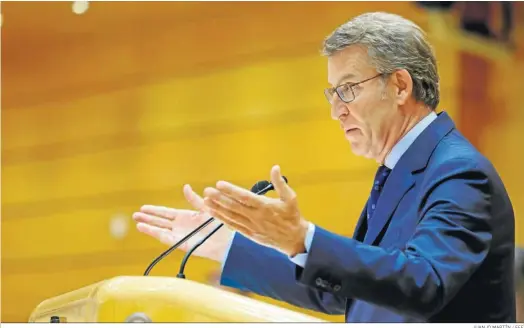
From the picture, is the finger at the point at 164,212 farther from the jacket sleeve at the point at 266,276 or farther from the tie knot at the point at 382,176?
the tie knot at the point at 382,176

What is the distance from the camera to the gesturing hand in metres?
1.25

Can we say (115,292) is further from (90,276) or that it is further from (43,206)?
(43,206)

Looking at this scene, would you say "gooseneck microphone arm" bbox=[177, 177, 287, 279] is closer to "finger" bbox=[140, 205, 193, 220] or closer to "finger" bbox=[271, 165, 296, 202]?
"finger" bbox=[140, 205, 193, 220]

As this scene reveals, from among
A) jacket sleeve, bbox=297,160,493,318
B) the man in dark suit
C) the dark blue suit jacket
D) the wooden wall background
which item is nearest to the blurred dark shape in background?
the wooden wall background

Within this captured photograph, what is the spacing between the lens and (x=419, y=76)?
171 cm

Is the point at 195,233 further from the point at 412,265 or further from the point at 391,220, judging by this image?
the point at 412,265

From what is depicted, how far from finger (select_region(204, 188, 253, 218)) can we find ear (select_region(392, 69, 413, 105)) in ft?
1.91

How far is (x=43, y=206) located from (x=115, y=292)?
3534 mm

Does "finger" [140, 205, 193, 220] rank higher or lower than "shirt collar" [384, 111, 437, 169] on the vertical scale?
lower

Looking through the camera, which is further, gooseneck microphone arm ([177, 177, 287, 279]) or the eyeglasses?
the eyeglasses

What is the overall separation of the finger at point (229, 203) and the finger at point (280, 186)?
0.05m

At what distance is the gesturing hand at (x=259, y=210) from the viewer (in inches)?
49.1

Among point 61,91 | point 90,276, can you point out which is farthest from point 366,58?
point 61,91

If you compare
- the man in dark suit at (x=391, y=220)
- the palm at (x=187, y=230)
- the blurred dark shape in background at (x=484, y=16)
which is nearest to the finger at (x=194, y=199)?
the man in dark suit at (x=391, y=220)
